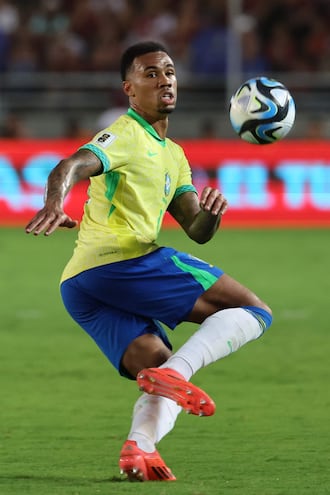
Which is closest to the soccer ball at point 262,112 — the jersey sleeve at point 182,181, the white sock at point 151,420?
the jersey sleeve at point 182,181

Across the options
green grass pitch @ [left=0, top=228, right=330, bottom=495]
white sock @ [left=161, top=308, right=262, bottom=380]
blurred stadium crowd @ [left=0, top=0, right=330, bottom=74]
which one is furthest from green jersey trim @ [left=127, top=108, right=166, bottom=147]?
blurred stadium crowd @ [left=0, top=0, right=330, bottom=74]

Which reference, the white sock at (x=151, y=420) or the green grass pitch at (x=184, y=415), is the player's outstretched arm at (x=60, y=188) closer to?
the white sock at (x=151, y=420)

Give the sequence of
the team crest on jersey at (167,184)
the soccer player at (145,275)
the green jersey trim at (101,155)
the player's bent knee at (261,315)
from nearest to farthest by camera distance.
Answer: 1. the green jersey trim at (101,155)
2. the soccer player at (145,275)
3. the player's bent knee at (261,315)
4. the team crest on jersey at (167,184)

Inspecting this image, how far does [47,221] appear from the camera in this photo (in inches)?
176

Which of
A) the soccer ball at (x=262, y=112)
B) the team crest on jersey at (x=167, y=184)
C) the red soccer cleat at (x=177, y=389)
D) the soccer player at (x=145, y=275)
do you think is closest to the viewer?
the red soccer cleat at (x=177, y=389)

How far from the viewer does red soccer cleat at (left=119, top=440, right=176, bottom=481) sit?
4.95 metres

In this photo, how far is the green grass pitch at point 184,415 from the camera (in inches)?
202

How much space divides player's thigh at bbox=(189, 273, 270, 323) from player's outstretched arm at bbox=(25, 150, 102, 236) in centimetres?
79

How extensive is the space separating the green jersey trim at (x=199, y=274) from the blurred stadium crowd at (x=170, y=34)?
510 inches

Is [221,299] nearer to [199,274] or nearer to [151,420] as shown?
[199,274]

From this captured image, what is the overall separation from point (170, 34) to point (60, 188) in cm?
1467

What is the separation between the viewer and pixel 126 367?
17.2ft

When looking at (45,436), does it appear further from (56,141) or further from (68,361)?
(56,141)

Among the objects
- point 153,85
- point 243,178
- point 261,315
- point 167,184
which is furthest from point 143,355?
point 243,178
